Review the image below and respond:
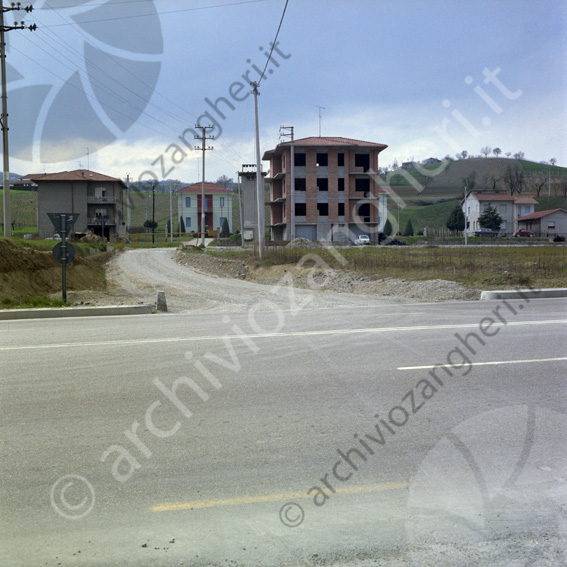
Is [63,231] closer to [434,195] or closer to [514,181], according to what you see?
[514,181]

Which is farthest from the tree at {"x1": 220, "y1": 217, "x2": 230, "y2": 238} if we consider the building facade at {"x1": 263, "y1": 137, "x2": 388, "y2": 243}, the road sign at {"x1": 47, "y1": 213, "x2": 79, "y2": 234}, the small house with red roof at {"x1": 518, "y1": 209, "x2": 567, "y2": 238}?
the road sign at {"x1": 47, "y1": 213, "x2": 79, "y2": 234}

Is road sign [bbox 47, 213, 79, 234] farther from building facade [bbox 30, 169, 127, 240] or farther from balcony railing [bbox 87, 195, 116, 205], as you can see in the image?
balcony railing [bbox 87, 195, 116, 205]

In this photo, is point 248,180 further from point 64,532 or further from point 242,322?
point 64,532

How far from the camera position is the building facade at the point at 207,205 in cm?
9988

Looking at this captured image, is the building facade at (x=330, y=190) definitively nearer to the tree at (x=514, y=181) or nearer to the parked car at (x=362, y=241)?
the parked car at (x=362, y=241)

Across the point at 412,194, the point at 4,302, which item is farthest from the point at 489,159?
the point at 4,302

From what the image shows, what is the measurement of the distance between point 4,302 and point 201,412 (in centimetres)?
1250

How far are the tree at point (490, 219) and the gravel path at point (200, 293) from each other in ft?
210

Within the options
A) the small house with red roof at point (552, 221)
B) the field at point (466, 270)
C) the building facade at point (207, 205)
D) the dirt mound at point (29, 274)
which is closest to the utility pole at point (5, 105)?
the dirt mound at point (29, 274)

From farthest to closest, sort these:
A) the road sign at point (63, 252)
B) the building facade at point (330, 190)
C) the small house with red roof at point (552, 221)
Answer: the small house with red roof at point (552, 221)
the building facade at point (330, 190)
the road sign at point (63, 252)

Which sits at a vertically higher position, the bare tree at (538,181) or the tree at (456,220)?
the bare tree at (538,181)

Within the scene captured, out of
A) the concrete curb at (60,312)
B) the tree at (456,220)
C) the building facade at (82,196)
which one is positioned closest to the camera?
the concrete curb at (60,312)

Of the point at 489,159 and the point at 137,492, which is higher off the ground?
the point at 489,159

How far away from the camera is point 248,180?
68.2 meters
